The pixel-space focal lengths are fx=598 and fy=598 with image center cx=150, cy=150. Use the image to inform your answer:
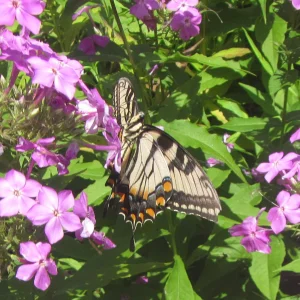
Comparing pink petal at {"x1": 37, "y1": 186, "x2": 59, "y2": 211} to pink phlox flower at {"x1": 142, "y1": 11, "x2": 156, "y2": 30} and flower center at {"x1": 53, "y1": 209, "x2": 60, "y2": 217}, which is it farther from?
pink phlox flower at {"x1": 142, "y1": 11, "x2": 156, "y2": 30}

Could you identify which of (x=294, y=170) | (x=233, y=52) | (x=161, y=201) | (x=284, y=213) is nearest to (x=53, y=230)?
(x=161, y=201)

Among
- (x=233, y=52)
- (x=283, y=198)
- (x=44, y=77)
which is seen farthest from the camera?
(x=233, y=52)

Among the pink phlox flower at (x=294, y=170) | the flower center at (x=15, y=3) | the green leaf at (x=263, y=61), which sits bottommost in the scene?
the pink phlox flower at (x=294, y=170)

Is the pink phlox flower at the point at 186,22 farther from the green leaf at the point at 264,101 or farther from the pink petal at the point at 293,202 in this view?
the pink petal at the point at 293,202

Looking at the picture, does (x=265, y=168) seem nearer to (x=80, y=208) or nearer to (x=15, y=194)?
(x=80, y=208)

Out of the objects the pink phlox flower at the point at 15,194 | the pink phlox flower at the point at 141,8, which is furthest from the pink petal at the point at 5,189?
the pink phlox flower at the point at 141,8

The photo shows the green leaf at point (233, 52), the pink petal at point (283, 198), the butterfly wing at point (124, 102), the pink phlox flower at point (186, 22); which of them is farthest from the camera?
the green leaf at point (233, 52)

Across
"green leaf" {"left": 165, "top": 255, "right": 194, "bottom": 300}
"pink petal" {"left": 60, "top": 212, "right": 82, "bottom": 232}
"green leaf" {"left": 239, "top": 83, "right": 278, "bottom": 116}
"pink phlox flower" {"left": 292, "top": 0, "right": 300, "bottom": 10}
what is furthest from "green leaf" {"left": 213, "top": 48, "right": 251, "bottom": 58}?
"pink petal" {"left": 60, "top": 212, "right": 82, "bottom": 232}
